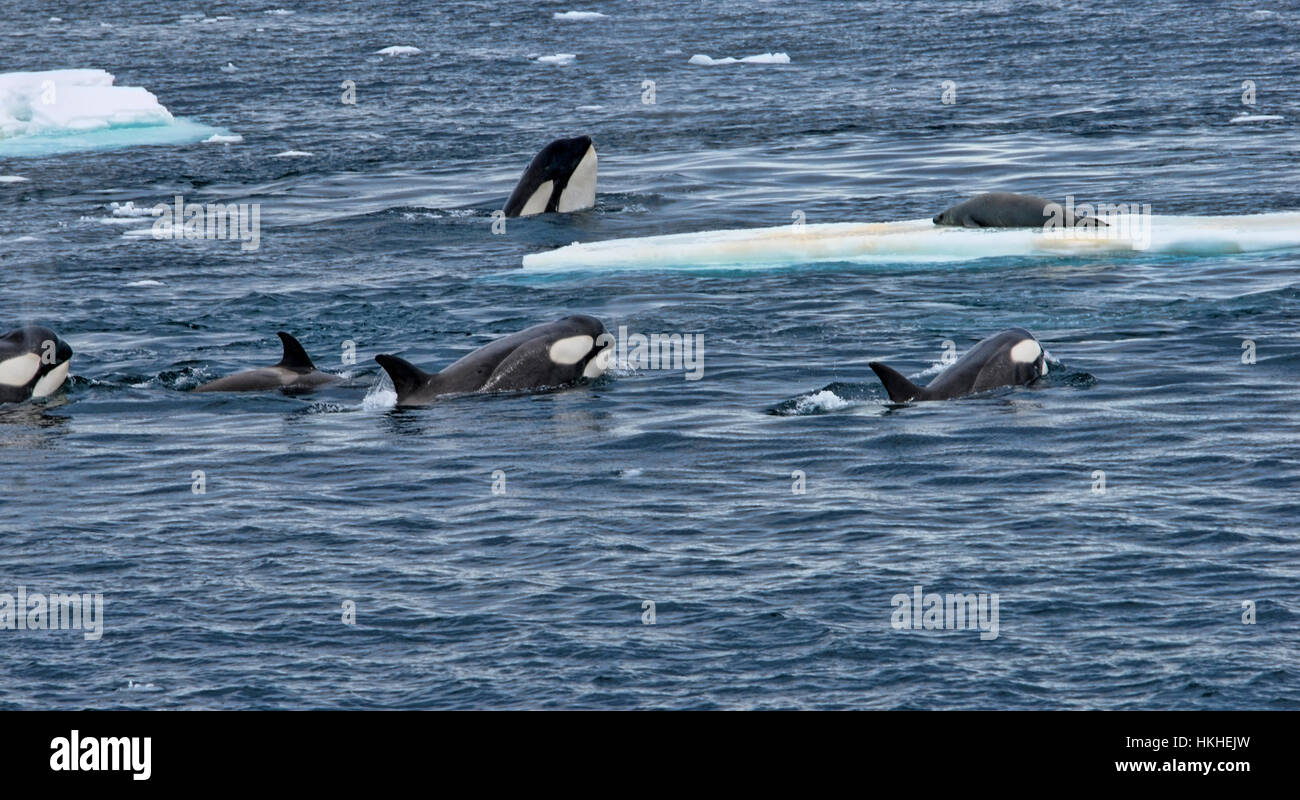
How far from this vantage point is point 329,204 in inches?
1082

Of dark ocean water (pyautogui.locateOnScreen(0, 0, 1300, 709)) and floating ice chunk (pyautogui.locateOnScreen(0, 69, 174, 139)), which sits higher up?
floating ice chunk (pyautogui.locateOnScreen(0, 69, 174, 139))

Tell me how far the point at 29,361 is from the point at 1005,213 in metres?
11.8

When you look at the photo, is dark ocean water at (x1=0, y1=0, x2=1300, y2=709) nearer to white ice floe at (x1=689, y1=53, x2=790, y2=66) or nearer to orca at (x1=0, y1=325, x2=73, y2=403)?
orca at (x1=0, y1=325, x2=73, y2=403)

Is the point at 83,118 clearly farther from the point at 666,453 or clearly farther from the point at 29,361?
the point at 666,453

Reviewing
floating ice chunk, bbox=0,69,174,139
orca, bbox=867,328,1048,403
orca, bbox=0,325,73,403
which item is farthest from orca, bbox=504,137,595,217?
floating ice chunk, bbox=0,69,174,139

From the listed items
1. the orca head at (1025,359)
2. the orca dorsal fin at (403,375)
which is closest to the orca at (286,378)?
the orca dorsal fin at (403,375)

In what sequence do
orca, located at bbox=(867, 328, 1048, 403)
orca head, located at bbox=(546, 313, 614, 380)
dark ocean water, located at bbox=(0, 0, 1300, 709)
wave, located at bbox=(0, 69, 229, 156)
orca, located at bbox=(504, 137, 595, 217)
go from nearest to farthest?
dark ocean water, located at bbox=(0, 0, 1300, 709)
orca, located at bbox=(867, 328, 1048, 403)
orca head, located at bbox=(546, 313, 614, 380)
orca, located at bbox=(504, 137, 595, 217)
wave, located at bbox=(0, 69, 229, 156)

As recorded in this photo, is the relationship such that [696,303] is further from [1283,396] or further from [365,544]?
[365,544]

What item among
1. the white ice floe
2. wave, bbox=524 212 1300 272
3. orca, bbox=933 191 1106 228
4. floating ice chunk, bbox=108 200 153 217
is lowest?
wave, bbox=524 212 1300 272

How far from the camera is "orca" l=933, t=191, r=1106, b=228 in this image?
2178 cm

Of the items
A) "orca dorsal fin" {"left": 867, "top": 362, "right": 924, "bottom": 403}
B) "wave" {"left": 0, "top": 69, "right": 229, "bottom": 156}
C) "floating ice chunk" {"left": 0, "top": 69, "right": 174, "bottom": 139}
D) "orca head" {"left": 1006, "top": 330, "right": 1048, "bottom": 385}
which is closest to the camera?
"orca dorsal fin" {"left": 867, "top": 362, "right": 924, "bottom": 403}

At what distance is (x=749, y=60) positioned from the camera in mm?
41594

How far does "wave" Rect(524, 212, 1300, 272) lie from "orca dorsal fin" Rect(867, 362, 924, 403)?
6.26 metres
